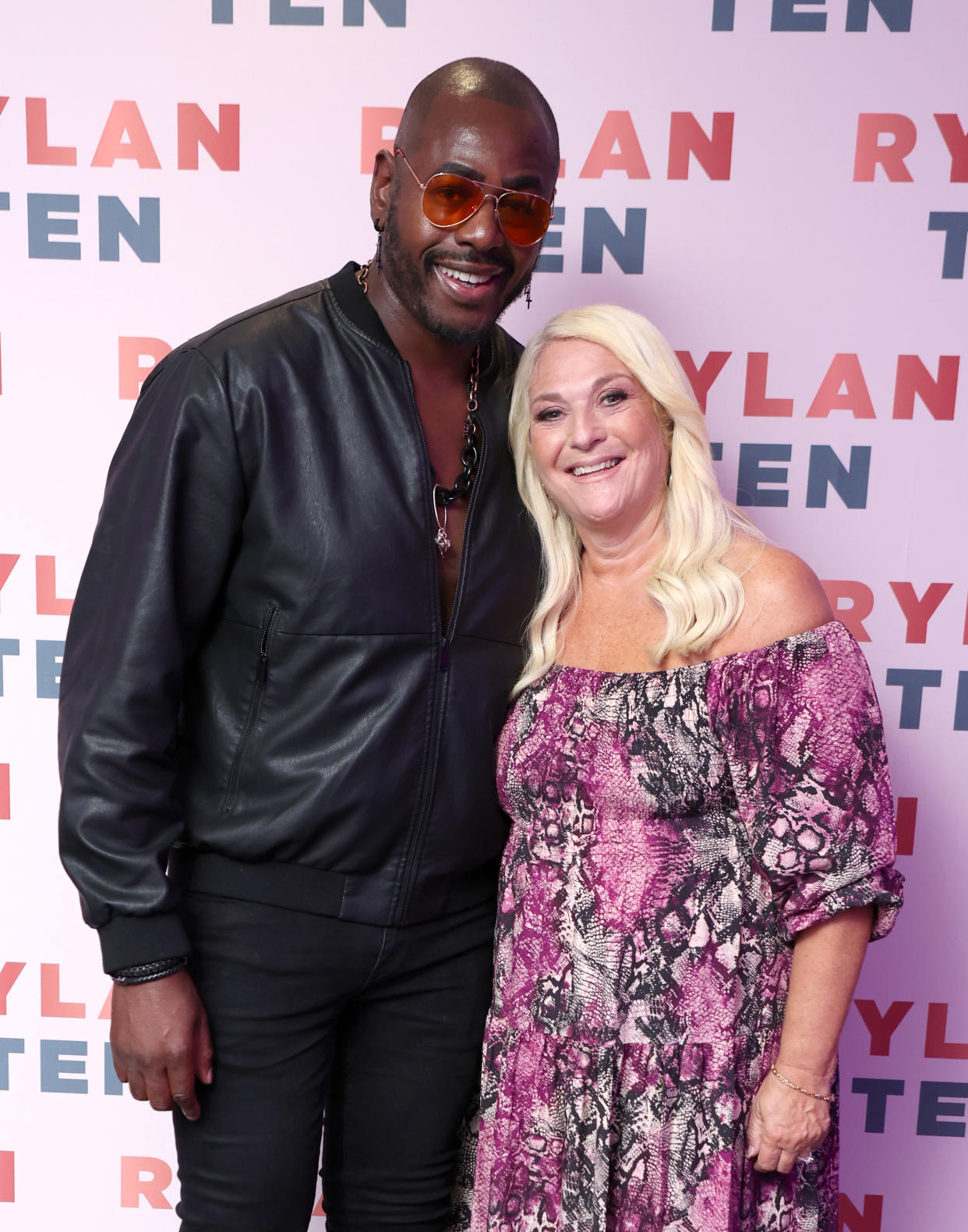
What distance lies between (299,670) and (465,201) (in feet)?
2.11

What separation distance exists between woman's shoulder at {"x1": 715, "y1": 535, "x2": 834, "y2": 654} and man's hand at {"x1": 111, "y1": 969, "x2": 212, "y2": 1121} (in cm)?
81

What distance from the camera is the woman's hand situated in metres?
1.37

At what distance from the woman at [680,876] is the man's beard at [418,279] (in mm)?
173

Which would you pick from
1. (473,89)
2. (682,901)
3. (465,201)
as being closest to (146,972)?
(682,901)

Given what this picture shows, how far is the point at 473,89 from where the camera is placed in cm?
138

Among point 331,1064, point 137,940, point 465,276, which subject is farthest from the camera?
point 331,1064

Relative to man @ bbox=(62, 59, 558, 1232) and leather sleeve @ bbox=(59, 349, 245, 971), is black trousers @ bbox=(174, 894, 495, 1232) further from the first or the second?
leather sleeve @ bbox=(59, 349, 245, 971)

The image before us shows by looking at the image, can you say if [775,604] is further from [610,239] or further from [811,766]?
[610,239]

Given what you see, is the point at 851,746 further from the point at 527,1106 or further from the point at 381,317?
the point at 381,317

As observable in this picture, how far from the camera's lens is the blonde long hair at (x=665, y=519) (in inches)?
54.9

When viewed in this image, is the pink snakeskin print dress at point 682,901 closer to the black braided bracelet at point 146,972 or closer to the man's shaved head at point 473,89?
the black braided bracelet at point 146,972

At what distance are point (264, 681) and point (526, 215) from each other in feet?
2.31

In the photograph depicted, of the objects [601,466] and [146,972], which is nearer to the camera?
[146,972]

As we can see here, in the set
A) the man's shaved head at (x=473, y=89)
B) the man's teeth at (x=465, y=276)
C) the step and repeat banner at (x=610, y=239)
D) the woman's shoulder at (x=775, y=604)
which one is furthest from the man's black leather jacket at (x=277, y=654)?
the step and repeat banner at (x=610, y=239)
